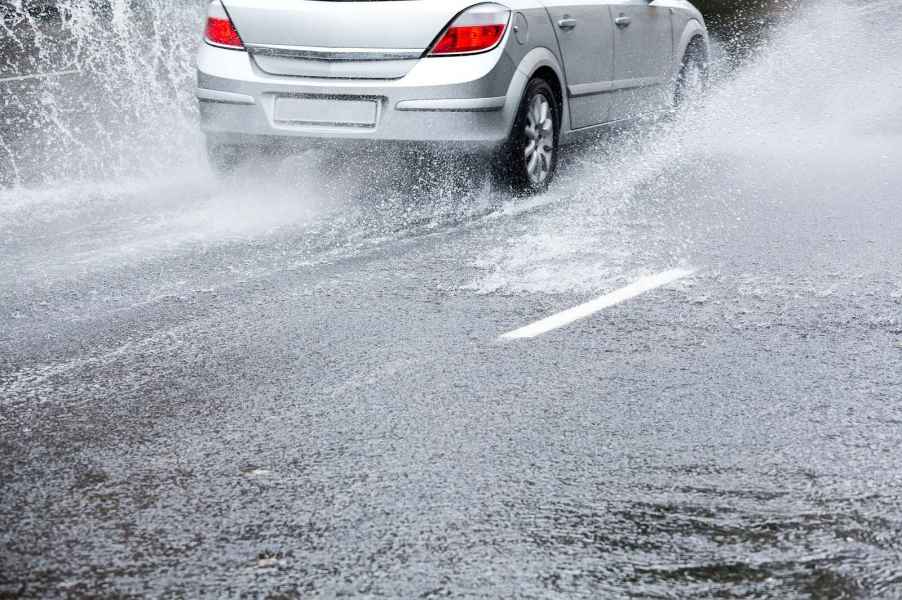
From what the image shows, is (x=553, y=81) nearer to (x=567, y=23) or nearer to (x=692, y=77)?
(x=567, y=23)

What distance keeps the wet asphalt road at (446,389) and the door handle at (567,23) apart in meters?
0.98

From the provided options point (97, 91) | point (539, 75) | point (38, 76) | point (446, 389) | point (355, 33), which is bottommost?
point (446, 389)

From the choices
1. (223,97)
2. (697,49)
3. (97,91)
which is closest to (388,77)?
(223,97)

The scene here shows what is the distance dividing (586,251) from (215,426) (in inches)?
117

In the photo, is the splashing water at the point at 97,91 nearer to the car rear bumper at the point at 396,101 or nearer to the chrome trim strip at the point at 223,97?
the chrome trim strip at the point at 223,97

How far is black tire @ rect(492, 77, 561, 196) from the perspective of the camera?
8.36m

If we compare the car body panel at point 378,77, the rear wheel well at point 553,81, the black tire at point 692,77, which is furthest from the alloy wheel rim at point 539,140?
the black tire at point 692,77

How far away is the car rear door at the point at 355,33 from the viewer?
26.6 feet

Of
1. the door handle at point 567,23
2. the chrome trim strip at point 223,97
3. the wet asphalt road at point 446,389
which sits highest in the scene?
the door handle at point 567,23

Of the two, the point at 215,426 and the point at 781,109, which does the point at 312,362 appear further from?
the point at 781,109

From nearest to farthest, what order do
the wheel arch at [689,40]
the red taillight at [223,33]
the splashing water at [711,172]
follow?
the splashing water at [711,172], the red taillight at [223,33], the wheel arch at [689,40]

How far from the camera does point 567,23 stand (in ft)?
29.3

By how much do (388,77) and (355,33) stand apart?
0.31 m

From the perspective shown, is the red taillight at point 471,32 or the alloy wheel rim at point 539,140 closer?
the red taillight at point 471,32
